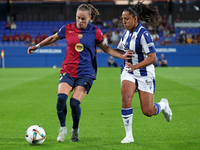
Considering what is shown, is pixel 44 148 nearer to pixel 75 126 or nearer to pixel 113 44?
pixel 75 126

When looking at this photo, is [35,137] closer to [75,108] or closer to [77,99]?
[75,108]

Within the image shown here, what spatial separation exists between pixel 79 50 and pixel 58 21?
33.4 meters

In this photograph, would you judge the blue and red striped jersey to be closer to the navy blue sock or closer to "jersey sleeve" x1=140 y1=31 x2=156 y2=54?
the navy blue sock

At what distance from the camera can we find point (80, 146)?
4723mm

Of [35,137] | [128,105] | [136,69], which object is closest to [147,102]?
[128,105]

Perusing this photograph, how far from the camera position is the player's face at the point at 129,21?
199 inches

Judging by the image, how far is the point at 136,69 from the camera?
5.08 meters

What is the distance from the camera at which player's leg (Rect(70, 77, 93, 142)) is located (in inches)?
192

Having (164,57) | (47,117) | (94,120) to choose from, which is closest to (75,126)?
(94,120)

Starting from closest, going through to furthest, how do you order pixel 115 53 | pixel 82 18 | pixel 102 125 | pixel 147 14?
pixel 82 18, pixel 115 53, pixel 147 14, pixel 102 125

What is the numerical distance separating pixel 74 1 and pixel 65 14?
9.57 ft

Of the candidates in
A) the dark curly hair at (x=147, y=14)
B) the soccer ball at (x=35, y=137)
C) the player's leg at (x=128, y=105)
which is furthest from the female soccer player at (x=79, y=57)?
the dark curly hair at (x=147, y=14)

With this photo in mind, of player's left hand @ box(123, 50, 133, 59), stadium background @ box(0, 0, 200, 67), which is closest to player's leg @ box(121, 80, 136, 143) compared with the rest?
player's left hand @ box(123, 50, 133, 59)

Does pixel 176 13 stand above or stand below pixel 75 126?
above
